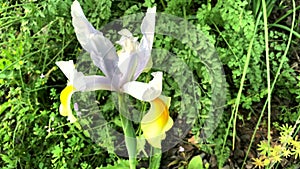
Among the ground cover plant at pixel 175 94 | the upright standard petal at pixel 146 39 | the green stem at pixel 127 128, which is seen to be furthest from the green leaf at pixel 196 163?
the upright standard petal at pixel 146 39

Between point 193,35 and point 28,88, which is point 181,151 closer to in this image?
point 193,35

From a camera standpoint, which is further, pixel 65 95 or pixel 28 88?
pixel 28 88

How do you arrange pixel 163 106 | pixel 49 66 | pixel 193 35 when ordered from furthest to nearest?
pixel 49 66 → pixel 193 35 → pixel 163 106

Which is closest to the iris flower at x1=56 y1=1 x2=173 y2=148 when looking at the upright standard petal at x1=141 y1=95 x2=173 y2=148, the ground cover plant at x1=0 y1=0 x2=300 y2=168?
the upright standard petal at x1=141 y1=95 x2=173 y2=148

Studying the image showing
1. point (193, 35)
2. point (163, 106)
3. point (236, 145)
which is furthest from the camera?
point (236, 145)

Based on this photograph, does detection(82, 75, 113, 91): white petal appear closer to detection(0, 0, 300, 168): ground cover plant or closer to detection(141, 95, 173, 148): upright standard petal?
detection(141, 95, 173, 148): upright standard petal

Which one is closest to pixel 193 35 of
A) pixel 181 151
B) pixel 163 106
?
pixel 181 151

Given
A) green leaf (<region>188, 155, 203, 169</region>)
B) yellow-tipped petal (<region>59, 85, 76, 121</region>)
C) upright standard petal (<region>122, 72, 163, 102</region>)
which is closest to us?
upright standard petal (<region>122, 72, 163, 102</region>)
